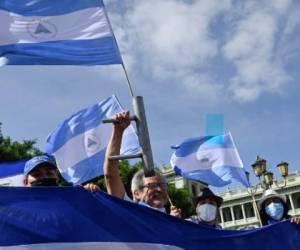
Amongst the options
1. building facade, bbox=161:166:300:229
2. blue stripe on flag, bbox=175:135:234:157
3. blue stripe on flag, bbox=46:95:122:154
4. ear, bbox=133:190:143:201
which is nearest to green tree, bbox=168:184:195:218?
blue stripe on flag, bbox=175:135:234:157

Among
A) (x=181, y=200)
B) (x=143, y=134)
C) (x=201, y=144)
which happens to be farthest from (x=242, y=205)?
(x=143, y=134)

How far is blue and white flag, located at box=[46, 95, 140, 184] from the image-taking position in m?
7.87

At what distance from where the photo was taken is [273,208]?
473 centimetres

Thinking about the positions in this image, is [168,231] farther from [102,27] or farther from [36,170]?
[102,27]

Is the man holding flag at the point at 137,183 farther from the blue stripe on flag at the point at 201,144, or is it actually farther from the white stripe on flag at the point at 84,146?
the blue stripe on flag at the point at 201,144

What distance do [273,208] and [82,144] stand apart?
3998mm

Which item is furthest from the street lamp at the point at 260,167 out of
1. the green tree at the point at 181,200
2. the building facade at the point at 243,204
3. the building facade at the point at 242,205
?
the building facade at the point at 242,205

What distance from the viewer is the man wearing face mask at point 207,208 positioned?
4703 mm

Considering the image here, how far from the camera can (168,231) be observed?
3.71 meters

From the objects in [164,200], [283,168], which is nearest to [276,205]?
[164,200]

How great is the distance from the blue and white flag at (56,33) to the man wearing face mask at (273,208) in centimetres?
177

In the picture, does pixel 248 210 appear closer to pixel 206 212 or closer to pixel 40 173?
pixel 206 212

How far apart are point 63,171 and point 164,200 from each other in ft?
13.4

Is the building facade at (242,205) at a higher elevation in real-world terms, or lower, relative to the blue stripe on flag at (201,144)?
lower
